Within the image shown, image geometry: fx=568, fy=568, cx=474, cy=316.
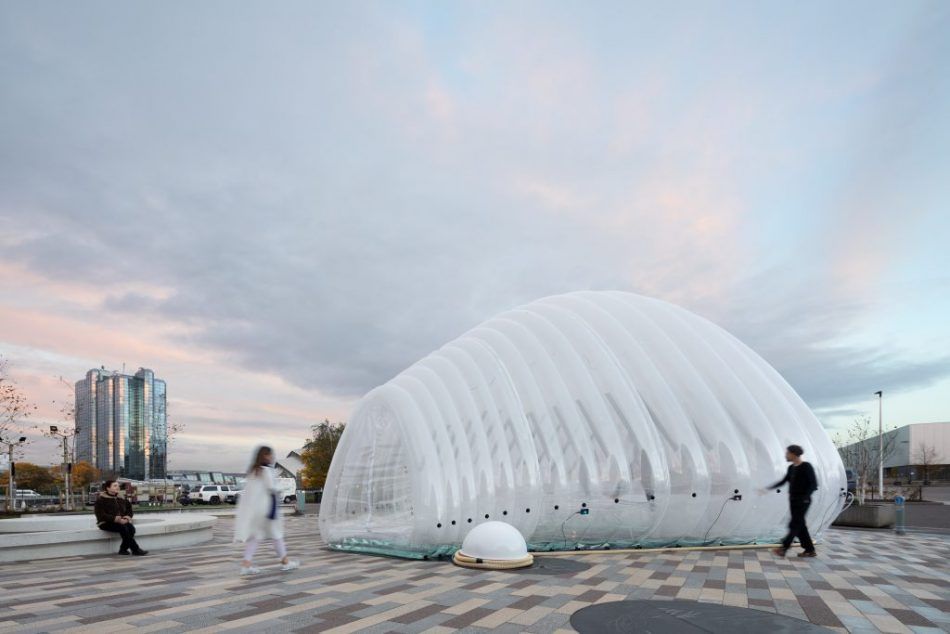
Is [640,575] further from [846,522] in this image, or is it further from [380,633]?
[846,522]

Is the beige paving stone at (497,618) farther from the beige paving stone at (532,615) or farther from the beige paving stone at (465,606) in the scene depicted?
the beige paving stone at (465,606)

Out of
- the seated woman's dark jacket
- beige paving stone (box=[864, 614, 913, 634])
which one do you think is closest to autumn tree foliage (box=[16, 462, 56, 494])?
the seated woman's dark jacket

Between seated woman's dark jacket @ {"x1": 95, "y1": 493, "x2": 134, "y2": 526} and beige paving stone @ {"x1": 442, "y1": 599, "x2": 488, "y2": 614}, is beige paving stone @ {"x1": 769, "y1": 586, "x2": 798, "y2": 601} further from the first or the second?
seated woman's dark jacket @ {"x1": 95, "y1": 493, "x2": 134, "y2": 526}

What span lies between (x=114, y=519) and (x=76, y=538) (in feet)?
2.40

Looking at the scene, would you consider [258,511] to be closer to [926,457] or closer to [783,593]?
[783,593]

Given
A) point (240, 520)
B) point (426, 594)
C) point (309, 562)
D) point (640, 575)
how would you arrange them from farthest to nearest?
1. point (309, 562)
2. point (240, 520)
3. point (640, 575)
4. point (426, 594)

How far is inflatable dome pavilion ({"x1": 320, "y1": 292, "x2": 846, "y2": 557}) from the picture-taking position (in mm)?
10109

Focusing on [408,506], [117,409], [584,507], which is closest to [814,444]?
[584,507]

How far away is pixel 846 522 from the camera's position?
1554 centimetres

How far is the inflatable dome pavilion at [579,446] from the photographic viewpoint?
10109 mm

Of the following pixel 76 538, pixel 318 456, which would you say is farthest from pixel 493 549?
pixel 318 456

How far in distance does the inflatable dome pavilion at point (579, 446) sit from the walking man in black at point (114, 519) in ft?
11.9

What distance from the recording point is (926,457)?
6788cm

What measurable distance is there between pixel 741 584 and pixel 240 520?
23.1 ft
